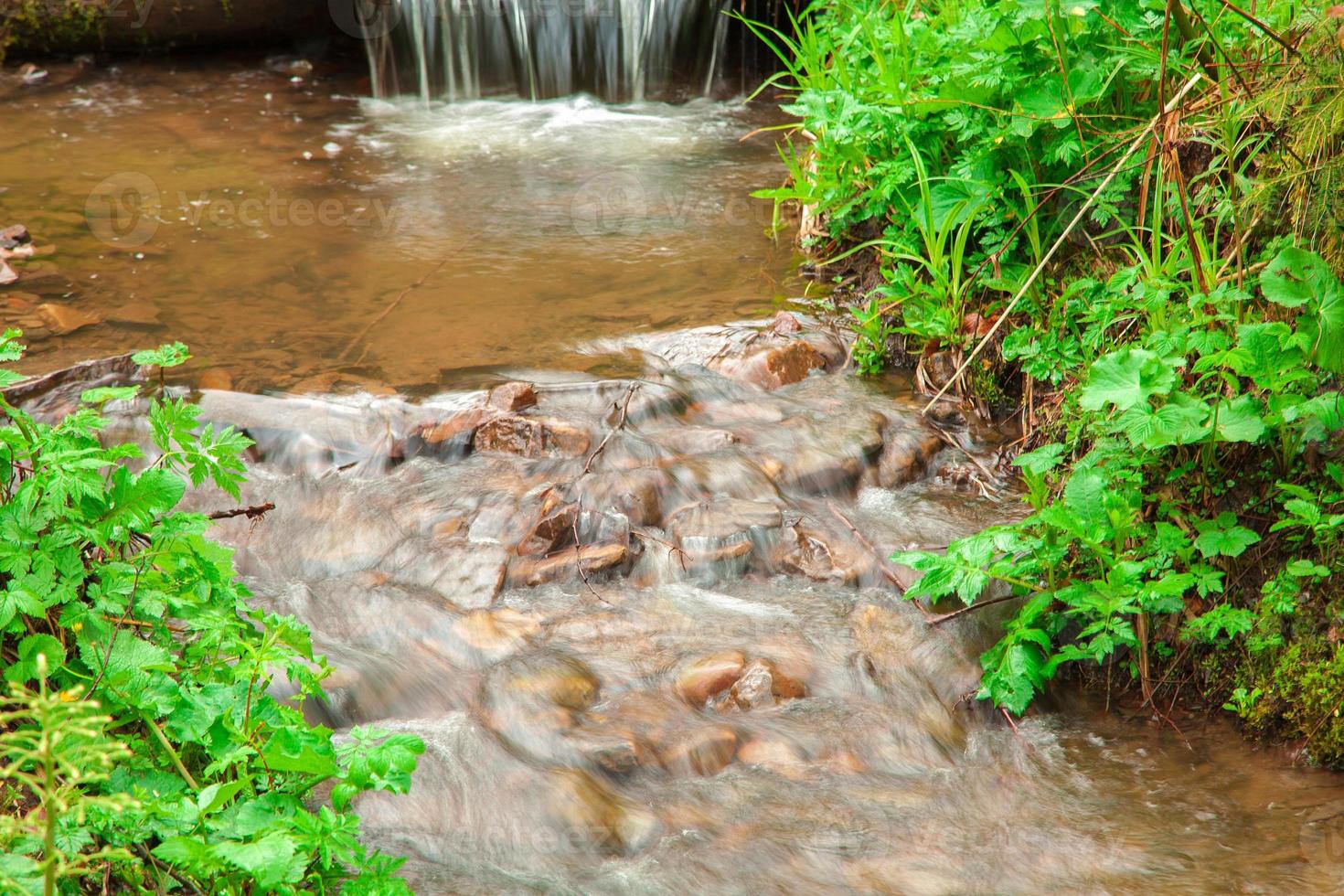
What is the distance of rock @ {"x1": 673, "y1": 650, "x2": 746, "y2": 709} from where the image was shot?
276cm

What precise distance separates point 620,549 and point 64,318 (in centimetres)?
283

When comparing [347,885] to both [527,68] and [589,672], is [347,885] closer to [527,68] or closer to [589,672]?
[589,672]

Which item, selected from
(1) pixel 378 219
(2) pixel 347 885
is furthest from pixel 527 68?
(2) pixel 347 885

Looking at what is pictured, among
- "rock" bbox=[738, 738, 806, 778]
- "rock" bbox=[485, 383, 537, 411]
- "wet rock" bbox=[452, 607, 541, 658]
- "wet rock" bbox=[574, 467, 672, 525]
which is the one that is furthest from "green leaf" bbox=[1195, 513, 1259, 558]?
"rock" bbox=[485, 383, 537, 411]

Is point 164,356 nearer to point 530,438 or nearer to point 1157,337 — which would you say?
point 530,438

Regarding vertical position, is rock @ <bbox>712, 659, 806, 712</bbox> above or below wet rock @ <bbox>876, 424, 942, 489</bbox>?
below

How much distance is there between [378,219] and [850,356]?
2.76 m

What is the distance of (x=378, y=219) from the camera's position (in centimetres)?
563

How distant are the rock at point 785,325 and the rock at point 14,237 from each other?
11.8ft

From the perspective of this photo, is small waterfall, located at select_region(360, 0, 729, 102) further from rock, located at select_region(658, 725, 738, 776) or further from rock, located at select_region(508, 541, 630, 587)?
rock, located at select_region(658, 725, 738, 776)

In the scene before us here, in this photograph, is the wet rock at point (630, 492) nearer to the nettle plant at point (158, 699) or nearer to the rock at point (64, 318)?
the nettle plant at point (158, 699)

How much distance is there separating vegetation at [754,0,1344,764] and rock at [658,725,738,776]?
630 mm

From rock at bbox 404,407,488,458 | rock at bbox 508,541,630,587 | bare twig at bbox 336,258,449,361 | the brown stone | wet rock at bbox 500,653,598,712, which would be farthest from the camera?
bare twig at bbox 336,258,449,361

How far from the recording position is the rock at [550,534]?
10.8 ft
